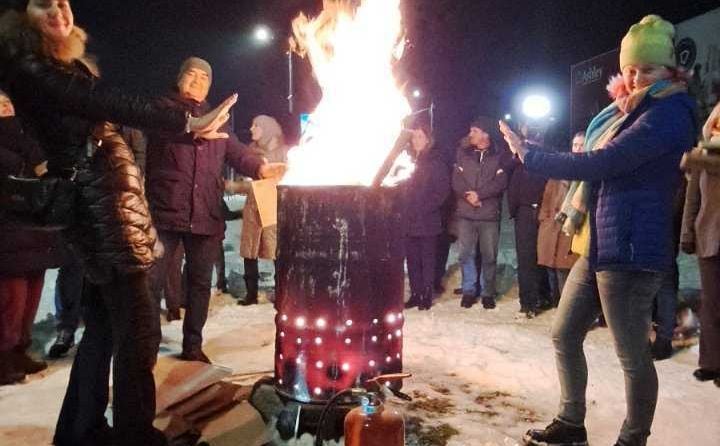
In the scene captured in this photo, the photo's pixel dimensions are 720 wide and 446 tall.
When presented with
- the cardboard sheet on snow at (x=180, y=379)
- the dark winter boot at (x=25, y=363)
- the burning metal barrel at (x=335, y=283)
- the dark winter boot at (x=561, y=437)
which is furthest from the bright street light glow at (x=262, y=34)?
the dark winter boot at (x=561, y=437)

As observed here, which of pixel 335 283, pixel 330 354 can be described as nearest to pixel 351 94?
pixel 335 283

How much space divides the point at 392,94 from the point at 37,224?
2.70 meters

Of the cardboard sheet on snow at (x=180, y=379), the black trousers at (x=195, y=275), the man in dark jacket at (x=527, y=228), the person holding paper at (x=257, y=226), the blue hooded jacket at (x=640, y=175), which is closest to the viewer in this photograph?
the blue hooded jacket at (x=640, y=175)

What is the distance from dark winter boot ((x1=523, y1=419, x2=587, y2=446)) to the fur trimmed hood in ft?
11.8

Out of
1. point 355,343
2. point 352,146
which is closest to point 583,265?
point 355,343

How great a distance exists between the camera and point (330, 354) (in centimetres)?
384

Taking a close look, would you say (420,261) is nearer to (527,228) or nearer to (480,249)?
(480,249)

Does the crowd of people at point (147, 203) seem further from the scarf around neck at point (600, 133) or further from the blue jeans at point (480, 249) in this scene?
the blue jeans at point (480, 249)

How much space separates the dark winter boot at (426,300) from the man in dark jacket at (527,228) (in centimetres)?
127

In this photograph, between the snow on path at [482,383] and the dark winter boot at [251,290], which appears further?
the dark winter boot at [251,290]

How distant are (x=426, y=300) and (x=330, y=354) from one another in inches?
194

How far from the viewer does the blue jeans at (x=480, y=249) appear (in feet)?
28.9

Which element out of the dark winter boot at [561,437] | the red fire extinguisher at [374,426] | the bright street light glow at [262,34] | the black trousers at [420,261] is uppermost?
the bright street light glow at [262,34]

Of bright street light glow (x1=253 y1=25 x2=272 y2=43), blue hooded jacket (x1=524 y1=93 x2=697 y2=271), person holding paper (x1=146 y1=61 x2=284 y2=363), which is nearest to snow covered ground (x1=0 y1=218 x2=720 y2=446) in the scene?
person holding paper (x1=146 y1=61 x2=284 y2=363)
